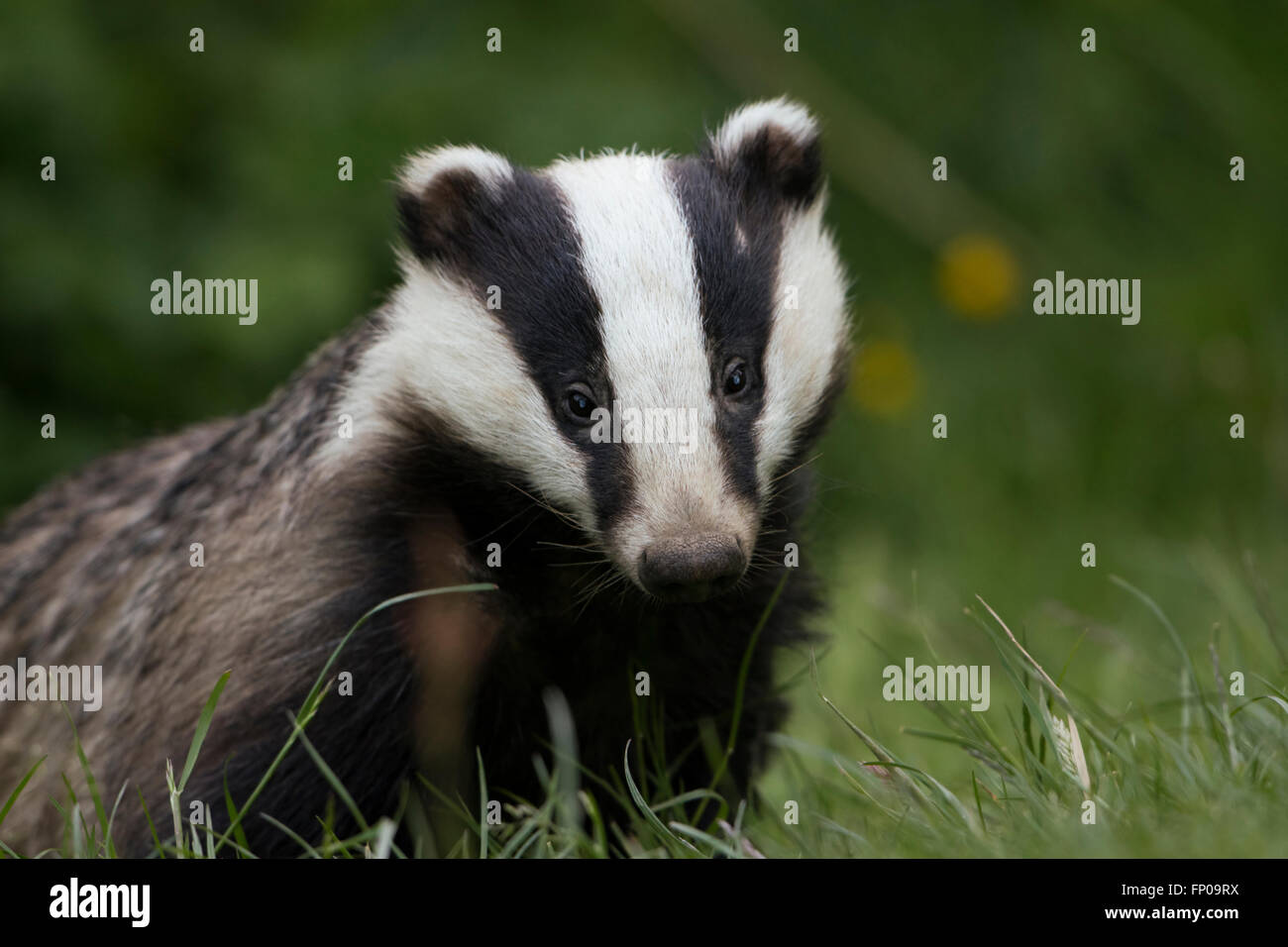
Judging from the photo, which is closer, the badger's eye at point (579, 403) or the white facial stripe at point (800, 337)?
the badger's eye at point (579, 403)

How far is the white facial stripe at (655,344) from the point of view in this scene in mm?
2730

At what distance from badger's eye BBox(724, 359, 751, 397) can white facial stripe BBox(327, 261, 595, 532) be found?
1.03 feet

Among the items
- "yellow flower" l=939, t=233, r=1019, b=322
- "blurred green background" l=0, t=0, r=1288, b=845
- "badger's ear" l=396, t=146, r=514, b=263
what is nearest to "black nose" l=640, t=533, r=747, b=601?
"badger's ear" l=396, t=146, r=514, b=263

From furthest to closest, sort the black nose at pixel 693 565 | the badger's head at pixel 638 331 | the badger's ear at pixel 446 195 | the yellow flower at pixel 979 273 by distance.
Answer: the yellow flower at pixel 979 273 → the badger's ear at pixel 446 195 → the badger's head at pixel 638 331 → the black nose at pixel 693 565

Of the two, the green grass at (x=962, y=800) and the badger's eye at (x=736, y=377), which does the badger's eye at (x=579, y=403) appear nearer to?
the badger's eye at (x=736, y=377)

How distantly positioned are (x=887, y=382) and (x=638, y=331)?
11.1 ft

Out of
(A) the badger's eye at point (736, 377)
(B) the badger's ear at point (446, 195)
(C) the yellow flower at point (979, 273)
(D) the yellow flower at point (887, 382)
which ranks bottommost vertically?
(A) the badger's eye at point (736, 377)

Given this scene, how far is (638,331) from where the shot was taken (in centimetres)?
285

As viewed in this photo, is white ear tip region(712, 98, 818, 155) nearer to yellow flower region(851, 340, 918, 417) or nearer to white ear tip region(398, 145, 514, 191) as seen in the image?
white ear tip region(398, 145, 514, 191)

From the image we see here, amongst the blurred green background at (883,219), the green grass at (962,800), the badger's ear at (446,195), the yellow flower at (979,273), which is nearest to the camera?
the green grass at (962,800)

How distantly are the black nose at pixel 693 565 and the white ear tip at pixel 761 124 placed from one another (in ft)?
3.44

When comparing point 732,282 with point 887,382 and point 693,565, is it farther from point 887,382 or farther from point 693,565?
point 887,382

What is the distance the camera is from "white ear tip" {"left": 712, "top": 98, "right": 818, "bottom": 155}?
11.0 ft

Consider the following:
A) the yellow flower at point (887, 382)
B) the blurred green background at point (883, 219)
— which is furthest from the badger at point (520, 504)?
the yellow flower at point (887, 382)
